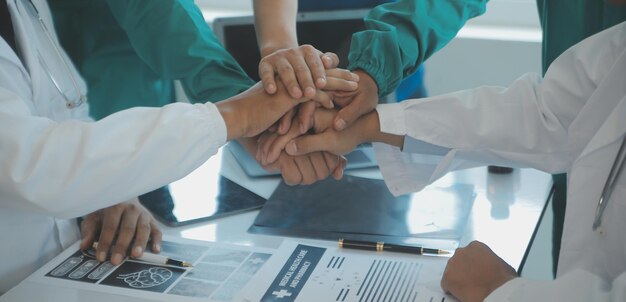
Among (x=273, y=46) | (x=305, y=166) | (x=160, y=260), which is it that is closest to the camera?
(x=160, y=260)

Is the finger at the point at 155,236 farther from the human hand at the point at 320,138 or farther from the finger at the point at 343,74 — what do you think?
the finger at the point at 343,74

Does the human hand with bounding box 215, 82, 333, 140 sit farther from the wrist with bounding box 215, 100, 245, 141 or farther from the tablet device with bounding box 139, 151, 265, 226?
the tablet device with bounding box 139, 151, 265, 226

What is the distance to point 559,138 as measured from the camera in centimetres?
138

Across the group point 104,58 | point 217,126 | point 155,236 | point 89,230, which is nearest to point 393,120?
point 217,126

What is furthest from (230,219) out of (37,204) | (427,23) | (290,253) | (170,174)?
(427,23)

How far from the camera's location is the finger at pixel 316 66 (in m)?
1.47

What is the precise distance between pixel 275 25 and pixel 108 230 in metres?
0.59

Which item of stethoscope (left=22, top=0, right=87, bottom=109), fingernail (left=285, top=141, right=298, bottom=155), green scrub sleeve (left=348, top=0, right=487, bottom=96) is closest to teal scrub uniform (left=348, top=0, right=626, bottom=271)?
green scrub sleeve (left=348, top=0, right=487, bottom=96)

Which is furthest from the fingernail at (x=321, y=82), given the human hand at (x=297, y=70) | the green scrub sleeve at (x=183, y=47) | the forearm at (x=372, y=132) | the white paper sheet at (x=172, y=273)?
the white paper sheet at (x=172, y=273)

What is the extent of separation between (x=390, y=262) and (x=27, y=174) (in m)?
0.59

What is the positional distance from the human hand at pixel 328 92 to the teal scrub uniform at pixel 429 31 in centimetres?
6

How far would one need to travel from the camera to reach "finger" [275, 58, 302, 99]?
1447 millimetres

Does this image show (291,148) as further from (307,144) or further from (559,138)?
(559,138)

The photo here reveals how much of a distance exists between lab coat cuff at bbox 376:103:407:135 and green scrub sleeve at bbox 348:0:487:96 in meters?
0.08
